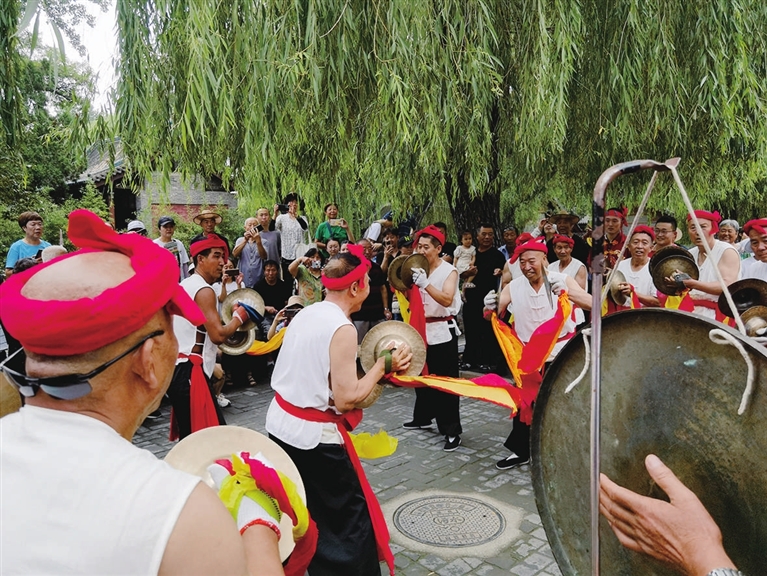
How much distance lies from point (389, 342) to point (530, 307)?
178 centimetres

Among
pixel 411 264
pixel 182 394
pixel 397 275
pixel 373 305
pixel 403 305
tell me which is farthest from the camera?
pixel 373 305

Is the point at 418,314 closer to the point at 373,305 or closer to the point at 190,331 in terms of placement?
the point at 373,305

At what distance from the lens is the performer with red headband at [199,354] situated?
417 cm

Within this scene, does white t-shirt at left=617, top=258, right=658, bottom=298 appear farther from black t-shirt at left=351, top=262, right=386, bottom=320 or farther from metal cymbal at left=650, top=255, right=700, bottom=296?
black t-shirt at left=351, top=262, right=386, bottom=320

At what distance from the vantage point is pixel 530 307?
5.22m

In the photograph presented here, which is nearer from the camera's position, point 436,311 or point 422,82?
point 422,82

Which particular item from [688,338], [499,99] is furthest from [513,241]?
[688,338]

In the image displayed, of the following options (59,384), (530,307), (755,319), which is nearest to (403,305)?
(530,307)

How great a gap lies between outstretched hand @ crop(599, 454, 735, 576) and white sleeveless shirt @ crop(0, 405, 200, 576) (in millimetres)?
1125

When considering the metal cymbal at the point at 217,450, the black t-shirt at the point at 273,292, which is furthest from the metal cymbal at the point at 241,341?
the metal cymbal at the point at 217,450

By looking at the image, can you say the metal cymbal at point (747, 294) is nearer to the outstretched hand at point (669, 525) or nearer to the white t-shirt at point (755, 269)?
the white t-shirt at point (755, 269)

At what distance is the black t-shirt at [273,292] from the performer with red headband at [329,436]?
18.6 feet

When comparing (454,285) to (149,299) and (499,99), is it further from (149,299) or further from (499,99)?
(149,299)

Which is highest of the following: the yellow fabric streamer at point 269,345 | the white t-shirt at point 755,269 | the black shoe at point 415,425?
the white t-shirt at point 755,269
